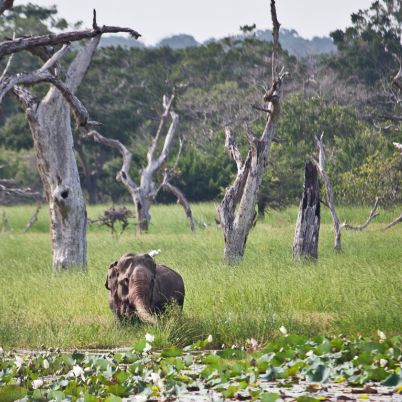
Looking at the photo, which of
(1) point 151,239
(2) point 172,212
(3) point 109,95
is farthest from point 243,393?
(3) point 109,95

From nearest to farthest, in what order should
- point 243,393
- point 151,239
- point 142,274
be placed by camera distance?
point 243,393, point 142,274, point 151,239

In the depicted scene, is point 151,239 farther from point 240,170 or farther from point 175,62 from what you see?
point 175,62

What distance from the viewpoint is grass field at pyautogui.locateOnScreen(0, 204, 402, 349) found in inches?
421

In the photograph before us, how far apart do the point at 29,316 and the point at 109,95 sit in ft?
115

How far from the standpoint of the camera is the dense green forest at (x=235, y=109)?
34094 millimetres

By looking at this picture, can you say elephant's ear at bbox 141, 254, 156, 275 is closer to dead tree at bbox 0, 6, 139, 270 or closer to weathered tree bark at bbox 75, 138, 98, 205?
dead tree at bbox 0, 6, 139, 270

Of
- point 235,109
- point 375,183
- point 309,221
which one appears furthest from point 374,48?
point 309,221

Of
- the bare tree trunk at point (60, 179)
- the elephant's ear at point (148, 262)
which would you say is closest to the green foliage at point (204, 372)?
the elephant's ear at point (148, 262)

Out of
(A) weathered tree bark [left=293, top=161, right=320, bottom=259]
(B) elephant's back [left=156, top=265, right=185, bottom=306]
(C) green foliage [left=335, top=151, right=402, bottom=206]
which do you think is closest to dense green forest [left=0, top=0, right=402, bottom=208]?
(C) green foliage [left=335, top=151, right=402, bottom=206]

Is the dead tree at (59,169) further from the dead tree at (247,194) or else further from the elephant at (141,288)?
the elephant at (141,288)

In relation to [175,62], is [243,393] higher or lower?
lower

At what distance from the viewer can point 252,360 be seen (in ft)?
27.9

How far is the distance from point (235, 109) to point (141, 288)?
36145 millimetres

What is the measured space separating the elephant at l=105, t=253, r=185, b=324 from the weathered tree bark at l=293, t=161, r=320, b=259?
7.49 m
